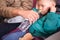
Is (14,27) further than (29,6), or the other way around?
(29,6)

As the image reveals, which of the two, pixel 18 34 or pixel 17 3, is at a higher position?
pixel 17 3

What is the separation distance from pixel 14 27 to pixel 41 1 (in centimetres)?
31

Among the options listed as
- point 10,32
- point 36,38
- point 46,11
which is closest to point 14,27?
point 10,32

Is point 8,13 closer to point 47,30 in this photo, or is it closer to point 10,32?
point 10,32

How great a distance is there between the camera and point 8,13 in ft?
3.99

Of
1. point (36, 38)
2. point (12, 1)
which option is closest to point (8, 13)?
point (12, 1)

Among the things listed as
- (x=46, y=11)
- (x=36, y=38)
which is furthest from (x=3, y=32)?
(x=46, y=11)

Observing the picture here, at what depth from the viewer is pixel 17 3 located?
51.7 inches

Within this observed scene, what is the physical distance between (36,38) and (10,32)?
169 mm

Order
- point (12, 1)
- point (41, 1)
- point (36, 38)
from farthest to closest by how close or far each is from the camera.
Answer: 1. point (12, 1)
2. point (41, 1)
3. point (36, 38)

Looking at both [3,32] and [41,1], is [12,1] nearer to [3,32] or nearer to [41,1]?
[41,1]

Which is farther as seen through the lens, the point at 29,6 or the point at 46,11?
the point at 29,6

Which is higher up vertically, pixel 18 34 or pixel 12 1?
pixel 12 1

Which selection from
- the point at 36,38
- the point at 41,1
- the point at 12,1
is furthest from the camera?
the point at 12,1
